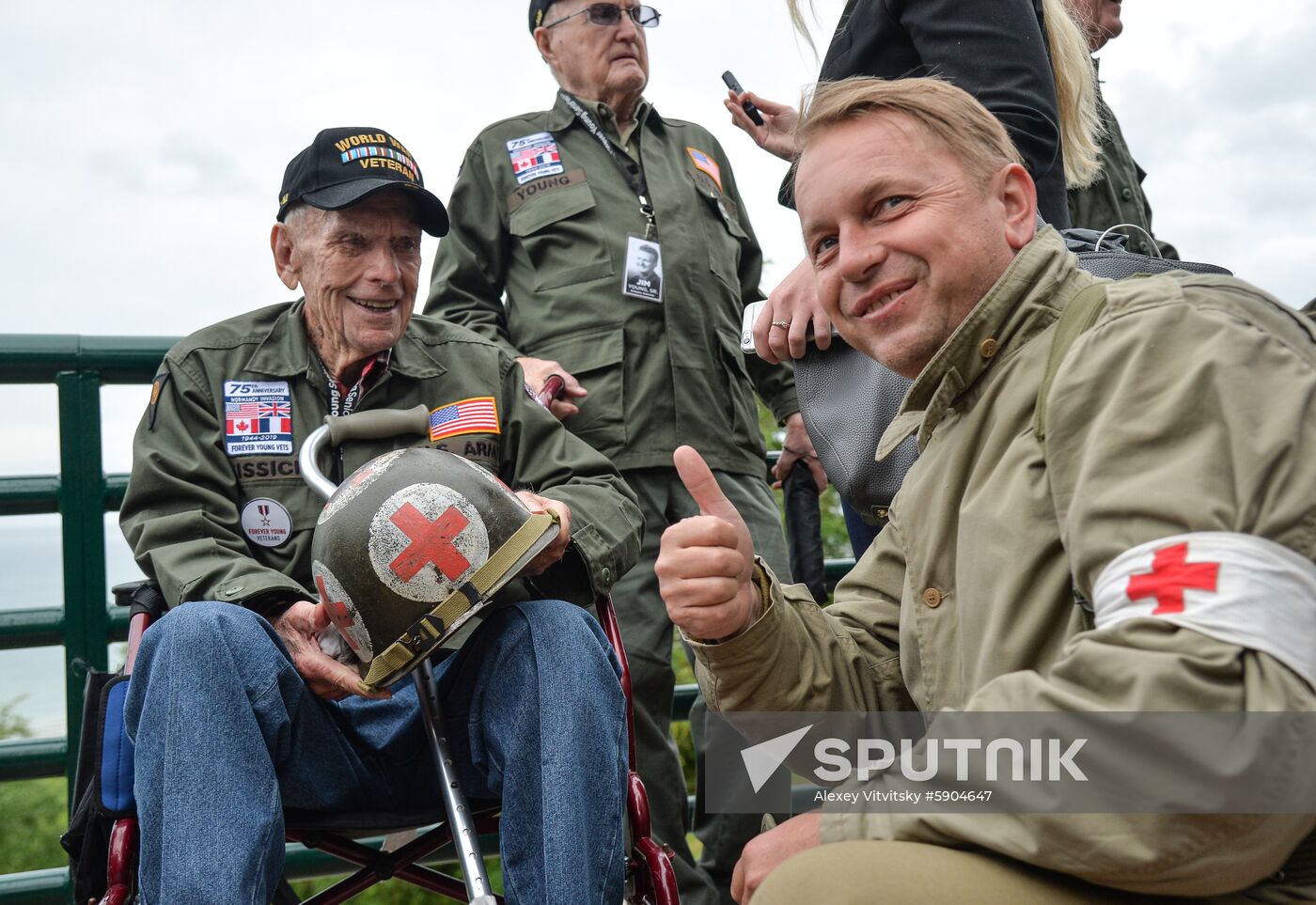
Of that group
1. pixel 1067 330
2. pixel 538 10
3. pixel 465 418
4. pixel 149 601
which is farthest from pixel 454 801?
pixel 538 10

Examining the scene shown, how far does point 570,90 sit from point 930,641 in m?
2.76

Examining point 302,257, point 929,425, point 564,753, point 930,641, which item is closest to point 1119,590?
point 930,641

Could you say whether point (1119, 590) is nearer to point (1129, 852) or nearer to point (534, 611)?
point (1129, 852)

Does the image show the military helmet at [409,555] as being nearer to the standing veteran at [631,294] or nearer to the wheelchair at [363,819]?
the wheelchair at [363,819]

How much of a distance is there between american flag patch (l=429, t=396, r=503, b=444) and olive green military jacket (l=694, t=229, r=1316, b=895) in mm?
1224

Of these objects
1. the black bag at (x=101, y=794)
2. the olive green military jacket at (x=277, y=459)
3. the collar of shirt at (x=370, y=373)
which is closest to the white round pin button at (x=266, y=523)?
the olive green military jacket at (x=277, y=459)

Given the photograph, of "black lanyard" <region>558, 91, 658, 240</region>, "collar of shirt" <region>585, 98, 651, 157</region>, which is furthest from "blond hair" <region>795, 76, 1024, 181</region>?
"collar of shirt" <region>585, 98, 651, 157</region>

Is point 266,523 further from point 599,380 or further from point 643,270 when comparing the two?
point 643,270

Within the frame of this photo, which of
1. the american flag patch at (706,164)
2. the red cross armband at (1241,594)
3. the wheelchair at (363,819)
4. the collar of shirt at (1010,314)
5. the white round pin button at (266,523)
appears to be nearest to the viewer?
the red cross armband at (1241,594)

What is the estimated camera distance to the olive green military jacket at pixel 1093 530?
3.91 ft

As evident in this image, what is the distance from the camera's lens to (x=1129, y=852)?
46.9 inches

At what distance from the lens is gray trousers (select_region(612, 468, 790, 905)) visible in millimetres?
3465

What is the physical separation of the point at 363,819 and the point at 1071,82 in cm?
200

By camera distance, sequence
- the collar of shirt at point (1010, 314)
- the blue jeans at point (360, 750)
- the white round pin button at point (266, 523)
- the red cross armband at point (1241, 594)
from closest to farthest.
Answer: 1. the red cross armband at point (1241, 594)
2. the collar of shirt at point (1010, 314)
3. the blue jeans at point (360, 750)
4. the white round pin button at point (266, 523)
